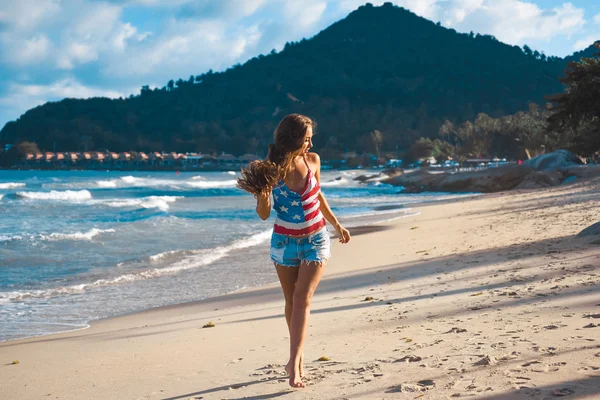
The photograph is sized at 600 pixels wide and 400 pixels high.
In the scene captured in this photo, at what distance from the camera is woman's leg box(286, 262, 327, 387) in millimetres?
3635

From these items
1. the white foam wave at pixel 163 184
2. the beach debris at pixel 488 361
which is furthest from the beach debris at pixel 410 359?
the white foam wave at pixel 163 184

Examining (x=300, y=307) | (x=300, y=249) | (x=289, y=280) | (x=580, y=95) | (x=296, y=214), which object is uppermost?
(x=580, y=95)

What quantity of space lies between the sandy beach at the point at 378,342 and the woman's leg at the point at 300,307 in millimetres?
179

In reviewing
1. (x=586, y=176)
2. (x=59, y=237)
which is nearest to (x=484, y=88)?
(x=586, y=176)

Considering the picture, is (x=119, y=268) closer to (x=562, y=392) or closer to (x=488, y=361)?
(x=488, y=361)

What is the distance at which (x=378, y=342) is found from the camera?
446cm

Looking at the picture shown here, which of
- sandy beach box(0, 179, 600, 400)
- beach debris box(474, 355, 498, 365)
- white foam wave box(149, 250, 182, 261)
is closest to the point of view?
sandy beach box(0, 179, 600, 400)

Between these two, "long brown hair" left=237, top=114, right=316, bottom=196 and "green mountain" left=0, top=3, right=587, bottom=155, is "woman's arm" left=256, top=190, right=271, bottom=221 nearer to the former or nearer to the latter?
"long brown hair" left=237, top=114, right=316, bottom=196

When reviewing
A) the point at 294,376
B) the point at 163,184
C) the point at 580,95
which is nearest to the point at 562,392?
the point at 294,376

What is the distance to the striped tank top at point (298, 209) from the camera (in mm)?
3660

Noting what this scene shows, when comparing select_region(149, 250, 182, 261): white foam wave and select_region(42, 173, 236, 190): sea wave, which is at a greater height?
select_region(42, 173, 236, 190): sea wave

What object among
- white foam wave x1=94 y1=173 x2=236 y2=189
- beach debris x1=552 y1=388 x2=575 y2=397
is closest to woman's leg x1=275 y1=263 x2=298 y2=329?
beach debris x1=552 y1=388 x2=575 y2=397

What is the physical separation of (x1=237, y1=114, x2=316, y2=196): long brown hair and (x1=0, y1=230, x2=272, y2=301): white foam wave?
6583 millimetres

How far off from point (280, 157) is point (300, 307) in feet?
2.97
